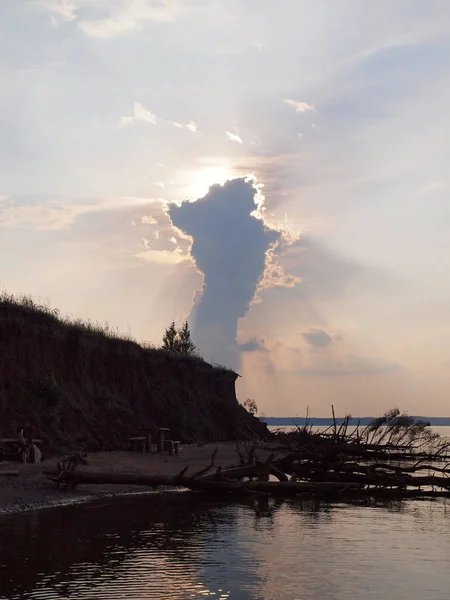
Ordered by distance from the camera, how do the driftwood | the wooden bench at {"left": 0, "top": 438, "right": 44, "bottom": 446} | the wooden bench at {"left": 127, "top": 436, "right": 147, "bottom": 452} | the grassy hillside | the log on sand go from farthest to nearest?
the wooden bench at {"left": 127, "top": 436, "right": 147, "bottom": 452}
the grassy hillside
the wooden bench at {"left": 0, "top": 438, "right": 44, "bottom": 446}
the log on sand
the driftwood

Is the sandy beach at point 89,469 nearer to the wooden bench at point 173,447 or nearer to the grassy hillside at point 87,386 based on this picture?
the wooden bench at point 173,447

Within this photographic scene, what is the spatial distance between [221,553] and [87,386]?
2782 centimetres

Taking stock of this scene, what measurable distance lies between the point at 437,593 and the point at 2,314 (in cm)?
3012

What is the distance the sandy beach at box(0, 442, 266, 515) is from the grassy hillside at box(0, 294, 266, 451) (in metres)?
2.69

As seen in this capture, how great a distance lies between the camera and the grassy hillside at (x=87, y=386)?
3888 centimetres

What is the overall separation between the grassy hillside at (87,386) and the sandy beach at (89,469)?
2.69 m

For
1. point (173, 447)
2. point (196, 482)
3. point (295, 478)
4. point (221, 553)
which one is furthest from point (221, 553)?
point (173, 447)

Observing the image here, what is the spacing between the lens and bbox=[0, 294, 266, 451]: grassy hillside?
38.9 m

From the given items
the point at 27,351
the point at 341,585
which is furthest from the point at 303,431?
Answer: the point at 341,585

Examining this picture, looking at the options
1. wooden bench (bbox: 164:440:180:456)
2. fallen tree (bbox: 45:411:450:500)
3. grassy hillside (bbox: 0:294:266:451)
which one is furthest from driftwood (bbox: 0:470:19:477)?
wooden bench (bbox: 164:440:180:456)

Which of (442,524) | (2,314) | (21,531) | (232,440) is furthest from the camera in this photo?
(232,440)

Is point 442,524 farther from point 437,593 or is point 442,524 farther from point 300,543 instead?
point 437,593

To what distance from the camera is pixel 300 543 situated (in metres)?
20.9

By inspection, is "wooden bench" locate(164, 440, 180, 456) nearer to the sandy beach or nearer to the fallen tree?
the sandy beach
